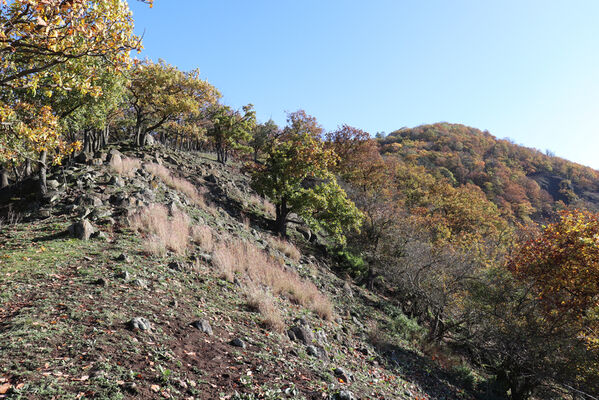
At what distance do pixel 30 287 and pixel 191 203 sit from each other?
9.42 meters

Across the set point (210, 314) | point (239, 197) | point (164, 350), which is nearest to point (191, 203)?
point (239, 197)

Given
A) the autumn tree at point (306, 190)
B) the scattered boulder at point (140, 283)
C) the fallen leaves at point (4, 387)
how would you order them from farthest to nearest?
the autumn tree at point (306, 190), the scattered boulder at point (140, 283), the fallen leaves at point (4, 387)

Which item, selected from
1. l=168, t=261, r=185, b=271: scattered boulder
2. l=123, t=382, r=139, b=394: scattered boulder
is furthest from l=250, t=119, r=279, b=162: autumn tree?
l=123, t=382, r=139, b=394: scattered boulder

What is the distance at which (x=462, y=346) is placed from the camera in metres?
12.8

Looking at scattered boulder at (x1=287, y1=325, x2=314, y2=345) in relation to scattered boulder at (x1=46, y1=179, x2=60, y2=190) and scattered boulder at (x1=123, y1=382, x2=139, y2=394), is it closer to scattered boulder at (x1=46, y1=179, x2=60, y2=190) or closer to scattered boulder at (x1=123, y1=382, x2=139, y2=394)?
scattered boulder at (x1=123, y1=382, x2=139, y2=394)

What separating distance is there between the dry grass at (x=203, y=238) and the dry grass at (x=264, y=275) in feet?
0.93

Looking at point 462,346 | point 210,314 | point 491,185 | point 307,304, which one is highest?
point 491,185

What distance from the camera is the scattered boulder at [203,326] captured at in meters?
5.25

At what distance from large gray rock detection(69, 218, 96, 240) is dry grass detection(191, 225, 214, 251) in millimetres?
2924

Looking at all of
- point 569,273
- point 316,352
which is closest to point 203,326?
point 316,352

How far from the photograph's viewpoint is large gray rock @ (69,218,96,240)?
7.96 meters

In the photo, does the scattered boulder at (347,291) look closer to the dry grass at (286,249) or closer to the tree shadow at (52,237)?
the dry grass at (286,249)

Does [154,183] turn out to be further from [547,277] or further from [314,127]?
[314,127]

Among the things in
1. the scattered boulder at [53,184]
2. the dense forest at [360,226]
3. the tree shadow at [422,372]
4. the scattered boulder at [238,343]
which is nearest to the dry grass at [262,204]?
the dense forest at [360,226]
